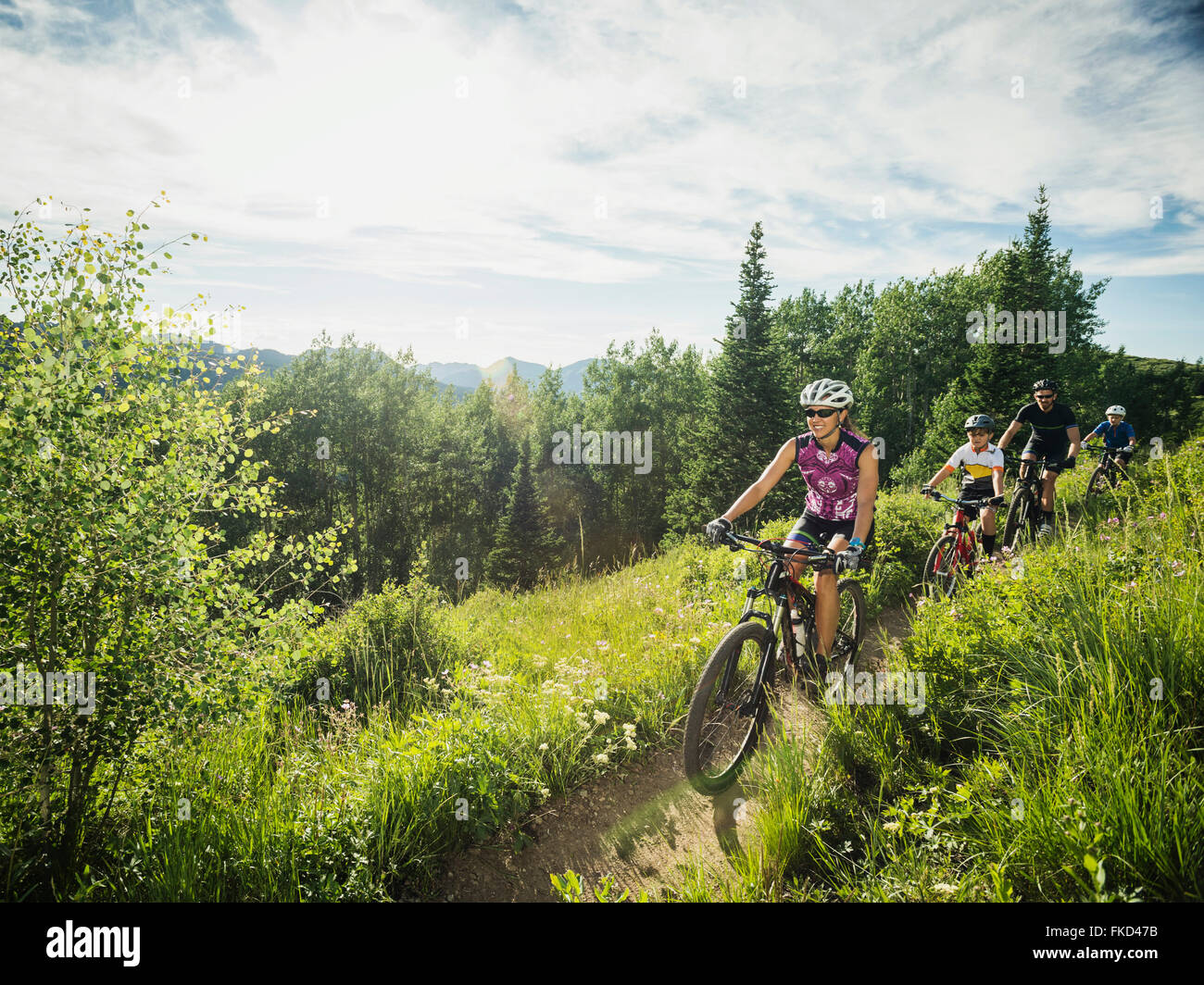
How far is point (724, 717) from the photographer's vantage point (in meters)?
4.36

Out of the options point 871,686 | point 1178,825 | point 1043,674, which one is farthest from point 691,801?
point 1178,825

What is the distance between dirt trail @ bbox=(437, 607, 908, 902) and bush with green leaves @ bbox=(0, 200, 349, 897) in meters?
2.10

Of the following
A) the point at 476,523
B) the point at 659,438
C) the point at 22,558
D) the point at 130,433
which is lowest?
the point at 476,523

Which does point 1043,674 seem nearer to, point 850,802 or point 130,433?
point 850,802

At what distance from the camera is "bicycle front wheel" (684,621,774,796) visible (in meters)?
4.01

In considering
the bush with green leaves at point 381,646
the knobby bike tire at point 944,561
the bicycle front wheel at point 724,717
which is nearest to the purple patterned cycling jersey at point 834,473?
the bicycle front wheel at point 724,717

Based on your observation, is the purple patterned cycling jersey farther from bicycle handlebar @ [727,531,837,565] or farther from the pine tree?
the pine tree

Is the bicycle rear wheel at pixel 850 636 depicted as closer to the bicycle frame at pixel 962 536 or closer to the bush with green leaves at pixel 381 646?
the bicycle frame at pixel 962 536

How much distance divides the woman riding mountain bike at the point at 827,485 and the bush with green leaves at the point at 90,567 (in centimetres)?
394

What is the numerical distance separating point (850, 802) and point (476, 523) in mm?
47065

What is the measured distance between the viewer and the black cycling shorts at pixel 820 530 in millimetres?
5141

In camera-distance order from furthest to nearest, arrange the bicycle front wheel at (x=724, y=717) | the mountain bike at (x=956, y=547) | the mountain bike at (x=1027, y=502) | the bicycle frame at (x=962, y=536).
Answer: the mountain bike at (x=1027, y=502), the bicycle frame at (x=962, y=536), the mountain bike at (x=956, y=547), the bicycle front wheel at (x=724, y=717)
